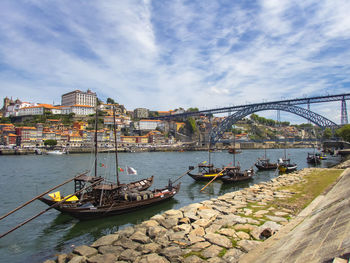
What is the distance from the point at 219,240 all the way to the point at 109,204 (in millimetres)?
7513

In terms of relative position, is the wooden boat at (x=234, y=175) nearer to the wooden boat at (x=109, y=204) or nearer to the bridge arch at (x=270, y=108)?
the wooden boat at (x=109, y=204)

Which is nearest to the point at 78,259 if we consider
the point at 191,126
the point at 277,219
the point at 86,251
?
the point at 86,251

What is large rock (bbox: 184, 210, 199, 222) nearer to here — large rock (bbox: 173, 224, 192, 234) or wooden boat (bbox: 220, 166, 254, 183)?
large rock (bbox: 173, 224, 192, 234)

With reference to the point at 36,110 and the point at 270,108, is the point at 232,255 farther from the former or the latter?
the point at 36,110

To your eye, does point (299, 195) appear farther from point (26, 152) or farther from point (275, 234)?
point (26, 152)

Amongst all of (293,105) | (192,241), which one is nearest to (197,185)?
(192,241)

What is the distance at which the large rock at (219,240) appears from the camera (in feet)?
19.7

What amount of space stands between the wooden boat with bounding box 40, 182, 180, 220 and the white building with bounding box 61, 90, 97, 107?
395ft

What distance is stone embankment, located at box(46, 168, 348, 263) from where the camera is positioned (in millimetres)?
5742

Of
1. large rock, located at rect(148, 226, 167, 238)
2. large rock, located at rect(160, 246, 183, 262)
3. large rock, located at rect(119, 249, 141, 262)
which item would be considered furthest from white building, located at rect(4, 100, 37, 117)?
large rock, located at rect(160, 246, 183, 262)

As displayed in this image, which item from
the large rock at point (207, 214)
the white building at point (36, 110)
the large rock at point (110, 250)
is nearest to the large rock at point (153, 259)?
the large rock at point (110, 250)

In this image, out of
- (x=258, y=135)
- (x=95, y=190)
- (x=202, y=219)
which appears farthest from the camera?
(x=258, y=135)

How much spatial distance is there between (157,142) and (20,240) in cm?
10124

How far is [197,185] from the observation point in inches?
851
